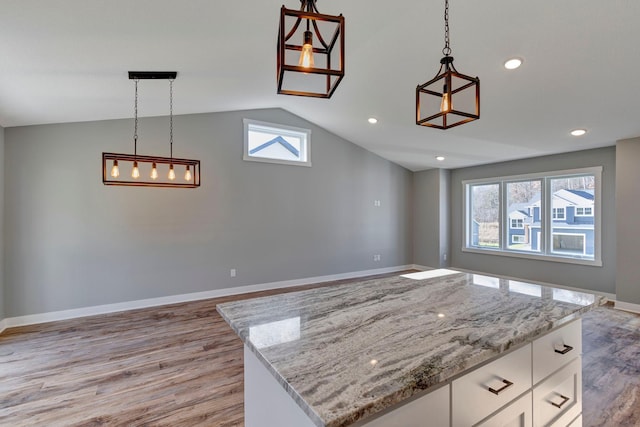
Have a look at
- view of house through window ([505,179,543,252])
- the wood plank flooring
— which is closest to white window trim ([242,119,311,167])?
the wood plank flooring

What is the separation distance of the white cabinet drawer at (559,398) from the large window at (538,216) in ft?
14.6

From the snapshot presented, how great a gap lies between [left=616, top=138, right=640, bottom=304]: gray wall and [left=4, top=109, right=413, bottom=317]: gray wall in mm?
3912

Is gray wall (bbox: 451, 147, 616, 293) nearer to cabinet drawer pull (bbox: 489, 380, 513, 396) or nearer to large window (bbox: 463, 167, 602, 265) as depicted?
large window (bbox: 463, 167, 602, 265)

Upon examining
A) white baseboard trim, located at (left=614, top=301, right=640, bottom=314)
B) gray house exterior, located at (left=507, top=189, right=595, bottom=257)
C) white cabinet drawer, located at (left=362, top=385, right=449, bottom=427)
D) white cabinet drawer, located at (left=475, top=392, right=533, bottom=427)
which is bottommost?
white baseboard trim, located at (left=614, top=301, right=640, bottom=314)

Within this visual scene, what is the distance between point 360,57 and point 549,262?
4898 mm

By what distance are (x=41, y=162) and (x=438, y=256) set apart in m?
7.16

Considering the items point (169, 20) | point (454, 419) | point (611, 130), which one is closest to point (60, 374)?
point (169, 20)

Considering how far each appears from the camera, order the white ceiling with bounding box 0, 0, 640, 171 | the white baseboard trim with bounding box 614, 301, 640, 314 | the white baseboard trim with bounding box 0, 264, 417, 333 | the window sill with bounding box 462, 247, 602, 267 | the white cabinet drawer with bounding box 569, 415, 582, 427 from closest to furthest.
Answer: the white cabinet drawer with bounding box 569, 415, 582, 427 < the white ceiling with bounding box 0, 0, 640, 171 < the white baseboard trim with bounding box 0, 264, 417, 333 < the white baseboard trim with bounding box 614, 301, 640, 314 < the window sill with bounding box 462, 247, 602, 267

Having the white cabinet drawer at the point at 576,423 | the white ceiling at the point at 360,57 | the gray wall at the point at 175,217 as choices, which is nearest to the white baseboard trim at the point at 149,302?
the gray wall at the point at 175,217

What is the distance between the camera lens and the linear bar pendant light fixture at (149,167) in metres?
3.00

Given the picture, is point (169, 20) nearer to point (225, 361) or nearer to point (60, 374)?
point (225, 361)

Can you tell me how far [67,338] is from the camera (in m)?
3.34

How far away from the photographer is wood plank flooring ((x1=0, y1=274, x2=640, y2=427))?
2.08 m

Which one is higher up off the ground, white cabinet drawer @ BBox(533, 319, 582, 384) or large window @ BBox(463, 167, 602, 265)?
large window @ BBox(463, 167, 602, 265)
